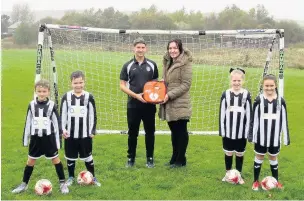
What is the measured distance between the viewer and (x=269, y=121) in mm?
5039

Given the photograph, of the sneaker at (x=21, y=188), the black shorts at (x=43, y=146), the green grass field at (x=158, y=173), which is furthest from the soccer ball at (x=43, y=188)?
the black shorts at (x=43, y=146)

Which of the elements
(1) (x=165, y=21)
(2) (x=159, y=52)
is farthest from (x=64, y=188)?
(1) (x=165, y=21)

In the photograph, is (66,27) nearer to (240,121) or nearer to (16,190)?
(16,190)

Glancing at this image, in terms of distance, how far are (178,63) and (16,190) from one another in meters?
2.66

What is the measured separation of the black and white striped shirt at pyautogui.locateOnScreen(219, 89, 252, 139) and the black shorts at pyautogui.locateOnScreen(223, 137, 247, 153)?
0.32 ft

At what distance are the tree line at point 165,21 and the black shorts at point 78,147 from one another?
1123 centimetres

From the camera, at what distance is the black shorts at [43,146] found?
193 inches

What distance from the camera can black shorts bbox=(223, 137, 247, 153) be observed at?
536cm

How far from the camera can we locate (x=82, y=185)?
5.32 metres

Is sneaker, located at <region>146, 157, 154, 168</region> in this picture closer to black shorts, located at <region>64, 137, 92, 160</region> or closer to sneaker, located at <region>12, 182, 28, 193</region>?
black shorts, located at <region>64, 137, 92, 160</region>

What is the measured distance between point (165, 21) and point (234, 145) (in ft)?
67.1

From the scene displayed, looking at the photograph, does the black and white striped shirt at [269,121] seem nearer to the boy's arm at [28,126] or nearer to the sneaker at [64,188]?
the sneaker at [64,188]

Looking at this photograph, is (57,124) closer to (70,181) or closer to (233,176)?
(70,181)

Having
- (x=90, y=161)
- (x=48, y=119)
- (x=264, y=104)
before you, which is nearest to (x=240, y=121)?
(x=264, y=104)
